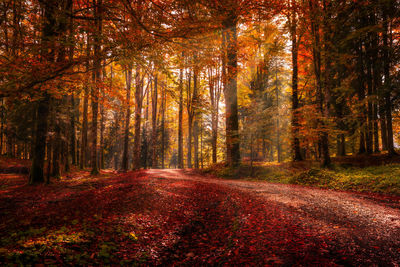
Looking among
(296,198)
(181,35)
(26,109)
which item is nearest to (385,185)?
(296,198)

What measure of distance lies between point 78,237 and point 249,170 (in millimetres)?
10930

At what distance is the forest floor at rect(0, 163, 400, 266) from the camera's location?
105 inches

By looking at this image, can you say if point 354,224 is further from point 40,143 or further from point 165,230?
point 40,143

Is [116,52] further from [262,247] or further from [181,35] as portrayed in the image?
[262,247]

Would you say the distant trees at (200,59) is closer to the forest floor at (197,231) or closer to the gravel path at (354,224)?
the forest floor at (197,231)

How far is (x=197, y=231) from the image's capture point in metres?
3.99

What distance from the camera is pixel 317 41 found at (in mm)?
10781

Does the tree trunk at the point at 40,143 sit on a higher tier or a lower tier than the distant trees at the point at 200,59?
lower

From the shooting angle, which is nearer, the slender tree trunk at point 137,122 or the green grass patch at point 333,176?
the green grass patch at point 333,176

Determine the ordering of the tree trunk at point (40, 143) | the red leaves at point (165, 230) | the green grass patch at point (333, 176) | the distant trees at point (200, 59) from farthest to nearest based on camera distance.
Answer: the tree trunk at point (40, 143) → the green grass patch at point (333, 176) → the distant trees at point (200, 59) → the red leaves at point (165, 230)

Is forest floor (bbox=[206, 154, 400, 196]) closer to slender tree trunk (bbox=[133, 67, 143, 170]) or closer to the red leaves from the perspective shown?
the red leaves

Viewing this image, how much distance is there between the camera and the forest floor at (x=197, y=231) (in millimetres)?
2678

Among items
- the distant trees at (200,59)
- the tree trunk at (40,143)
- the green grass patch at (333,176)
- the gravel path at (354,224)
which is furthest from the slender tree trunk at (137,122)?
the gravel path at (354,224)

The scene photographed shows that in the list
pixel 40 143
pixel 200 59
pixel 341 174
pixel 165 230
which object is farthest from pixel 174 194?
pixel 341 174
